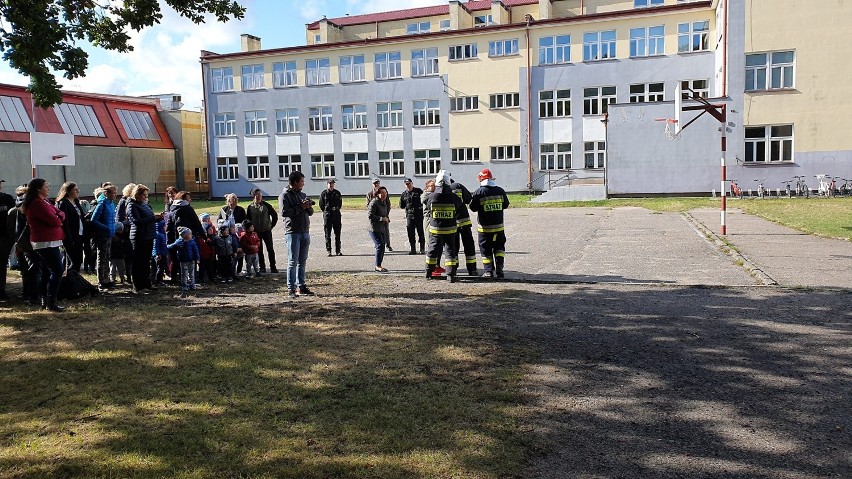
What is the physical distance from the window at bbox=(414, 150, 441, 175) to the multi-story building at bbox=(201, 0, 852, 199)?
103mm

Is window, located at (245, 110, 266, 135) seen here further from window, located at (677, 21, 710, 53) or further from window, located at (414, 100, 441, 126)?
window, located at (677, 21, 710, 53)

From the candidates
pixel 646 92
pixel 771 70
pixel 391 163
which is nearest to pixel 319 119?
pixel 391 163

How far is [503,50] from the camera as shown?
4434 cm

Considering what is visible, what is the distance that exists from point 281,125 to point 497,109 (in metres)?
16.3

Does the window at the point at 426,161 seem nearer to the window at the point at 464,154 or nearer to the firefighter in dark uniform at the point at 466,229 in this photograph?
the window at the point at 464,154

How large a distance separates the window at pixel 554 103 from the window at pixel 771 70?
11513 millimetres

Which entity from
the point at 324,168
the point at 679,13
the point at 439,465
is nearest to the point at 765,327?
the point at 439,465

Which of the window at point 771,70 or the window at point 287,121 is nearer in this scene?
the window at point 771,70

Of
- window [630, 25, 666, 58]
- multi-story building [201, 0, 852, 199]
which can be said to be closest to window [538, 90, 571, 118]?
multi-story building [201, 0, 852, 199]

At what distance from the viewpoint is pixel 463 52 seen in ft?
149

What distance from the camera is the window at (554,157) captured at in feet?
143

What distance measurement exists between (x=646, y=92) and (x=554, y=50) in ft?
20.4

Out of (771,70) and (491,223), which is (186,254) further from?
(771,70)

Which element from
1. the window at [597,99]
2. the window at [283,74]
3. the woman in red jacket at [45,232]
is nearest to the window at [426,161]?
the window at [597,99]
